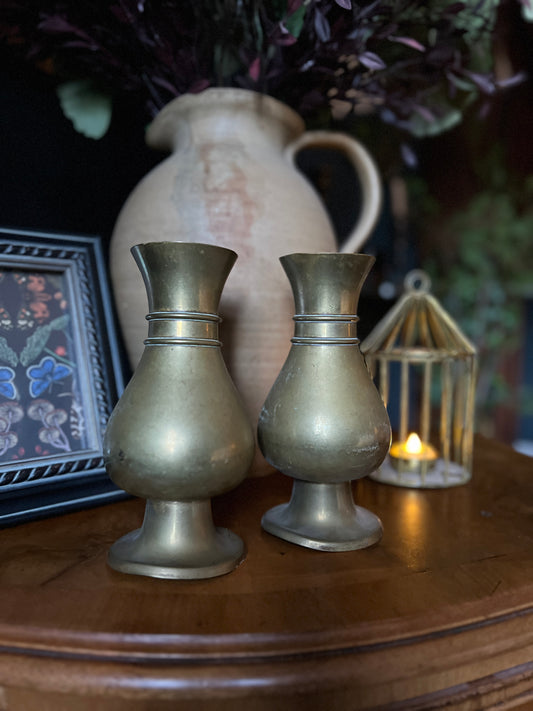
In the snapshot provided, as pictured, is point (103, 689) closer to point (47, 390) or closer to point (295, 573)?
point (295, 573)

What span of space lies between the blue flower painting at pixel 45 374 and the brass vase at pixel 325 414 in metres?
0.22

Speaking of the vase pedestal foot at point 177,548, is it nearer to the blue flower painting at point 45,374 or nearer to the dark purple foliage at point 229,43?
the blue flower painting at point 45,374

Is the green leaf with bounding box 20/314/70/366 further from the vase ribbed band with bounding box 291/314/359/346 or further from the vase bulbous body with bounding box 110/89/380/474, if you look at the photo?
the vase ribbed band with bounding box 291/314/359/346

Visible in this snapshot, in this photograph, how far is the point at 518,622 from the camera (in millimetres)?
317

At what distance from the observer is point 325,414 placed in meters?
0.38

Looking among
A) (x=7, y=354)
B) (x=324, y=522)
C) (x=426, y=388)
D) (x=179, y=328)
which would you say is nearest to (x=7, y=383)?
(x=7, y=354)

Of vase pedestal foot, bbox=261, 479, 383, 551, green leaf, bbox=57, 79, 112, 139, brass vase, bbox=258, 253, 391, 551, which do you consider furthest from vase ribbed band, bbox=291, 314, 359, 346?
green leaf, bbox=57, 79, 112, 139

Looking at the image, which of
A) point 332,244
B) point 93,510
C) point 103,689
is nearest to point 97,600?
point 103,689

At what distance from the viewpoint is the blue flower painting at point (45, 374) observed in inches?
18.9

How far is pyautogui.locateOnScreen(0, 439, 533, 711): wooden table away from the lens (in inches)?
10.4

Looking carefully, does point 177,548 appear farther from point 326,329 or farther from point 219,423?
point 326,329

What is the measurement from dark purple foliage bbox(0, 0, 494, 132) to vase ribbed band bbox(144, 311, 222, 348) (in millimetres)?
308

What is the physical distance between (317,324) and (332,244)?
228mm

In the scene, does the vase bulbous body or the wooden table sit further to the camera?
the vase bulbous body
